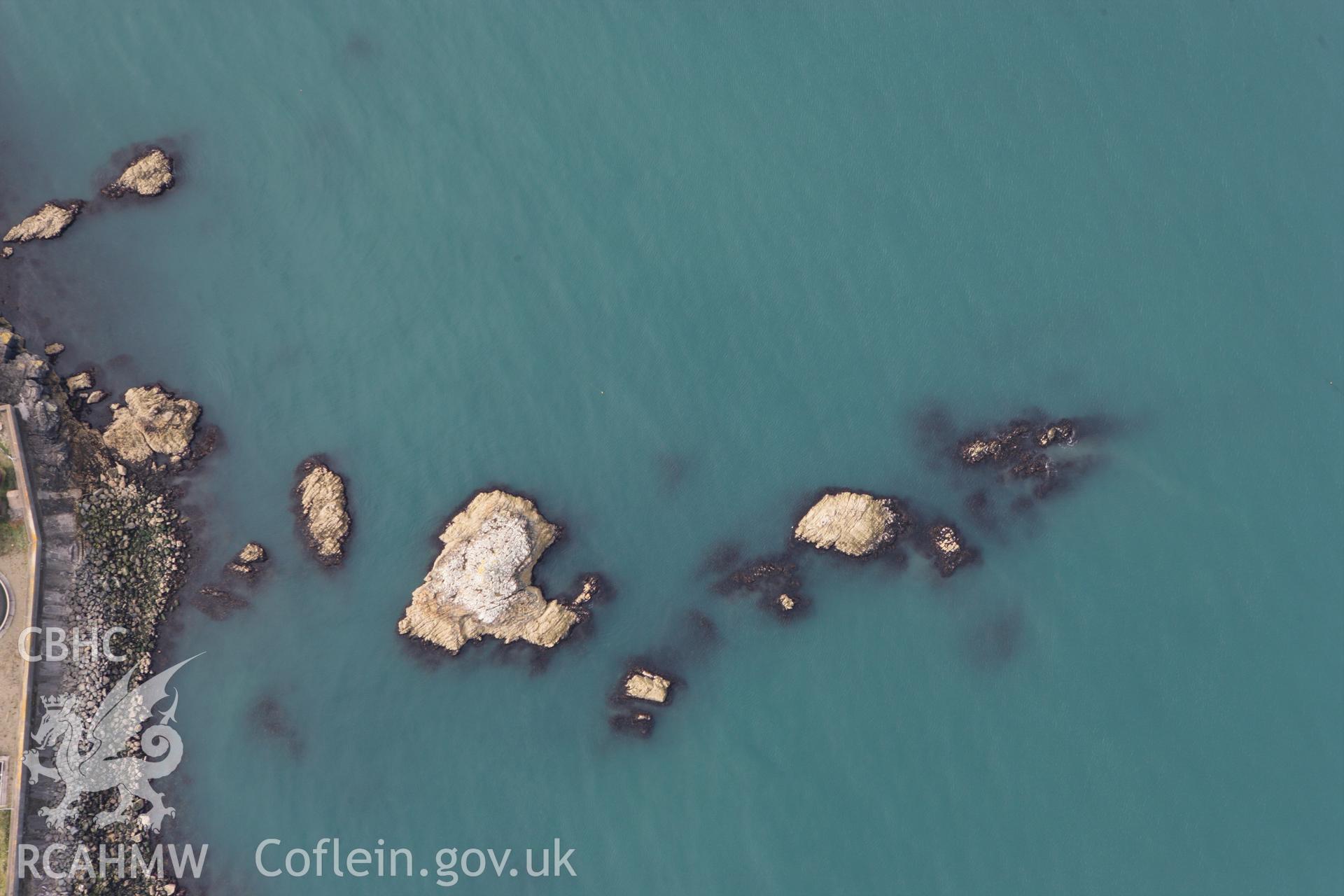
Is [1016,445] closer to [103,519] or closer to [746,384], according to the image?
[746,384]

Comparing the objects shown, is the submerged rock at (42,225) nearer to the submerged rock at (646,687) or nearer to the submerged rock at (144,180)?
the submerged rock at (144,180)

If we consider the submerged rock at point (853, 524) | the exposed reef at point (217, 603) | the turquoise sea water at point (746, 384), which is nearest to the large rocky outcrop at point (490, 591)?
the turquoise sea water at point (746, 384)

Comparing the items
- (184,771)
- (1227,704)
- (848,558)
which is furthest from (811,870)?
(184,771)

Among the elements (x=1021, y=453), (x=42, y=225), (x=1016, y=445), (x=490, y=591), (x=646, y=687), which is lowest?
(x=646, y=687)

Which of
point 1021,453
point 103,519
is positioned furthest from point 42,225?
point 1021,453

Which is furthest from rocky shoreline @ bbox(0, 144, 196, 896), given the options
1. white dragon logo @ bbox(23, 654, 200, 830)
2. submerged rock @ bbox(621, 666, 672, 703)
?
submerged rock @ bbox(621, 666, 672, 703)

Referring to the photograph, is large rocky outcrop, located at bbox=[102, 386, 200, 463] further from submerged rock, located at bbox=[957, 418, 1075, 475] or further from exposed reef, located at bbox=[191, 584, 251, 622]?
submerged rock, located at bbox=[957, 418, 1075, 475]
